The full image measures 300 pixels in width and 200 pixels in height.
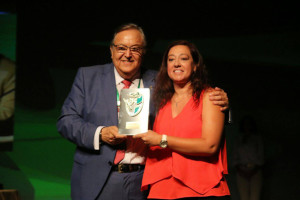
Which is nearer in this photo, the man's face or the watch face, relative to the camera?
the watch face

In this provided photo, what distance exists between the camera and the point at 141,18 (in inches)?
215

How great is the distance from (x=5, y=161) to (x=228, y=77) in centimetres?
346

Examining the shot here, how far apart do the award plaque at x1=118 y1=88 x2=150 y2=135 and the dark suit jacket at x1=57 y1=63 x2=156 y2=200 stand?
0.79 feet

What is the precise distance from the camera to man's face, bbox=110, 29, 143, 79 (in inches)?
93.0

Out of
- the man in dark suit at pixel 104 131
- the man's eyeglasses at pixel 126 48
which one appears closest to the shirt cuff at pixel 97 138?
the man in dark suit at pixel 104 131

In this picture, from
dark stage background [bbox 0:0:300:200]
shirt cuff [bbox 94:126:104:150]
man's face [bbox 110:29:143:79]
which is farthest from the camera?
dark stage background [bbox 0:0:300:200]

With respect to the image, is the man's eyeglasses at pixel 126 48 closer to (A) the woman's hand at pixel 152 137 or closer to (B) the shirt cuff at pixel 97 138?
(B) the shirt cuff at pixel 97 138

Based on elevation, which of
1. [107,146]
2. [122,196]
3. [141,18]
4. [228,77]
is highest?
[141,18]

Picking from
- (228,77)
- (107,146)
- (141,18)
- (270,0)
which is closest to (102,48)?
(141,18)

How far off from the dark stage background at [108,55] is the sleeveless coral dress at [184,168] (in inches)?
139

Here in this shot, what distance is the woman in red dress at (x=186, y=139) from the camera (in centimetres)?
186

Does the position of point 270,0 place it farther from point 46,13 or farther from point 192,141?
point 192,141

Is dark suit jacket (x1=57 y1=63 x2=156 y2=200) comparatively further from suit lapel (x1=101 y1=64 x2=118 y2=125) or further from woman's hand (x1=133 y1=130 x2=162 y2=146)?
woman's hand (x1=133 y1=130 x2=162 y2=146)

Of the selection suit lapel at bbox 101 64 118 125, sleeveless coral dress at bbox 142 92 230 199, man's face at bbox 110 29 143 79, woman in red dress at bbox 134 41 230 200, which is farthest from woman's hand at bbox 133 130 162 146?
man's face at bbox 110 29 143 79
